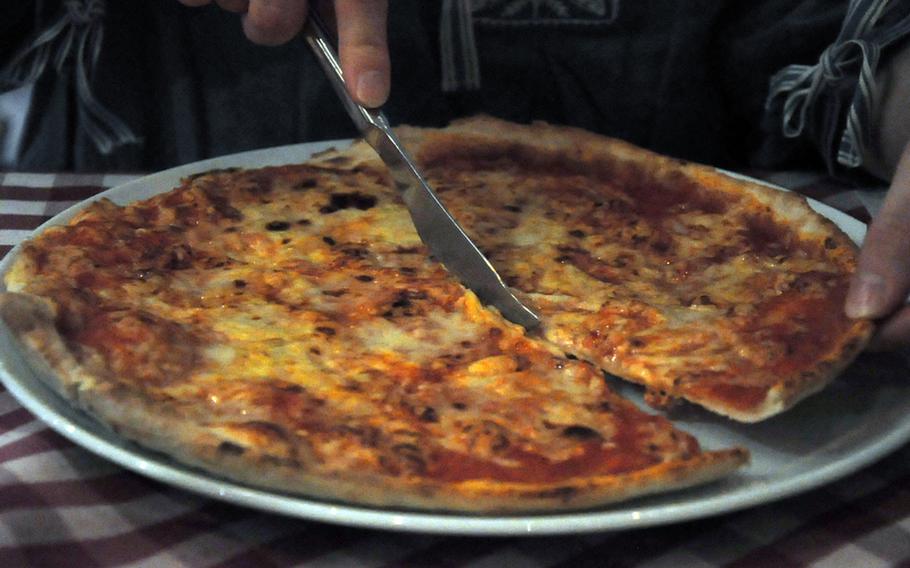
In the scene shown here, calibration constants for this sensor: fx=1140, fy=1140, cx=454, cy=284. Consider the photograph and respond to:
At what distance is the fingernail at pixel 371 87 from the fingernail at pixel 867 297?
0.58 meters

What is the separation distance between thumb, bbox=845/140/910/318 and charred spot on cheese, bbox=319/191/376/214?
0.69 metres

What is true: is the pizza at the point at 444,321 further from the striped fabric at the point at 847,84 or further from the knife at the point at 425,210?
the striped fabric at the point at 847,84

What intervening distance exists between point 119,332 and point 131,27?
1155mm

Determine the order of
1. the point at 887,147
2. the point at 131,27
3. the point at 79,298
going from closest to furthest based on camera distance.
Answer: the point at 79,298 → the point at 887,147 → the point at 131,27

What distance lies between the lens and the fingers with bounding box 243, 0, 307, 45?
142 cm

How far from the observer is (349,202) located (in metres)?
1.62

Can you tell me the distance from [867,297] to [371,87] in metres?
0.61

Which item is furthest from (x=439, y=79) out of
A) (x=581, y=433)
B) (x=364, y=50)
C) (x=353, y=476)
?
(x=353, y=476)

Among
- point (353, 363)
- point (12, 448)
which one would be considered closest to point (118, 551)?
point (12, 448)

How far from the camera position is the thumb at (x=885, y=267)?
1.20 m

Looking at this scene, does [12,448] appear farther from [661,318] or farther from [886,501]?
[886,501]

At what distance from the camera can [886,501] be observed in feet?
3.58

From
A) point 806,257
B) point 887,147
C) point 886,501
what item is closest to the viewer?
point 886,501

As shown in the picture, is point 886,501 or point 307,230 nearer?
point 886,501
